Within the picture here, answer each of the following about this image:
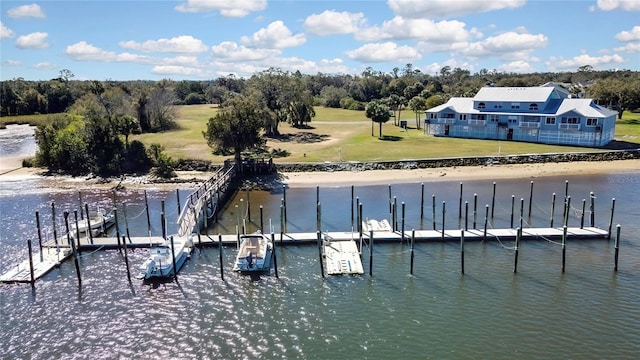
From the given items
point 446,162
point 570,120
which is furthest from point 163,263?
point 570,120

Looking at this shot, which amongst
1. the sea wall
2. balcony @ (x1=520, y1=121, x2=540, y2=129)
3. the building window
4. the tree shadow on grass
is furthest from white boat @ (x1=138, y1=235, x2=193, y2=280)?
the building window

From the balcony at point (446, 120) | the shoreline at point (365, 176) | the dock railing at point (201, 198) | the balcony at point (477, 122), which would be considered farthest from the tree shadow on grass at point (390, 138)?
the dock railing at point (201, 198)

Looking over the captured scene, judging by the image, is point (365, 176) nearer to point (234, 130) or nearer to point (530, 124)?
point (234, 130)

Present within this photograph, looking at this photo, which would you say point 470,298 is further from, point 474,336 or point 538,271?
point 538,271

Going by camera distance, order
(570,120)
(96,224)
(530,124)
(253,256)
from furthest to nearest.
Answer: (530,124), (570,120), (96,224), (253,256)

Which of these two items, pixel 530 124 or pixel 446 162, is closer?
pixel 446 162

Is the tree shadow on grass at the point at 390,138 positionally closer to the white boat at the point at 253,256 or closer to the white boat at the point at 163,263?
the white boat at the point at 253,256
